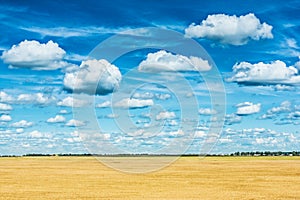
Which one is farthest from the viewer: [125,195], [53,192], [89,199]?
[53,192]

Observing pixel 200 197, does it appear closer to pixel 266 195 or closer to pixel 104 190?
pixel 266 195

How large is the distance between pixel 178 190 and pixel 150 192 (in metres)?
3.99

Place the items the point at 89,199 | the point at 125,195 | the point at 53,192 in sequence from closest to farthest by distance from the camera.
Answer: the point at 89,199, the point at 125,195, the point at 53,192

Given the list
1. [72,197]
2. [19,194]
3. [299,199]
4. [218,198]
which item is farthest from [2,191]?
[299,199]

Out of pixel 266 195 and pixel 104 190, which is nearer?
pixel 266 195

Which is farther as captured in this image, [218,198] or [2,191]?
[2,191]

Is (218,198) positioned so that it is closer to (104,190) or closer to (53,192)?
(104,190)

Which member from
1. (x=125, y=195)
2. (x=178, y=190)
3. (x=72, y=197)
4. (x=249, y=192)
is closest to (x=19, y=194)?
(x=72, y=197)

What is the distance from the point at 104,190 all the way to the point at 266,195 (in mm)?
17148

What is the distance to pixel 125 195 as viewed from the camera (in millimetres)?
49469

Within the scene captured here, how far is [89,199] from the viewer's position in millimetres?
45750

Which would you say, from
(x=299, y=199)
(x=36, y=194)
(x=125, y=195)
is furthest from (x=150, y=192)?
(x=299, y=199)

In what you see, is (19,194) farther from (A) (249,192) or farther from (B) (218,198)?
(A) (249,192)

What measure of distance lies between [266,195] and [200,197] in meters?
7.30
